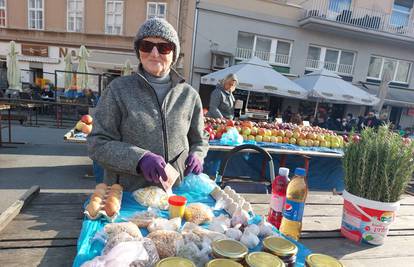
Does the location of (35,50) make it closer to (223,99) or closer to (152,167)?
(223,99)

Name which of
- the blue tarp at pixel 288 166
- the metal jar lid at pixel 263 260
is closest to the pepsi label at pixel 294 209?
the metal jar lid at pixel 263 260

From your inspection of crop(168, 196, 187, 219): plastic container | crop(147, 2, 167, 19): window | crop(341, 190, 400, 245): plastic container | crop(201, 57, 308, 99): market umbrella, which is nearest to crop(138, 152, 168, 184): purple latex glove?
crop(168, 196, 187, 219): plastic container

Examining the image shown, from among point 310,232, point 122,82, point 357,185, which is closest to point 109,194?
point 122,82

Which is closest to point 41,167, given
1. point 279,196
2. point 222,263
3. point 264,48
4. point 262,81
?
point 279,196

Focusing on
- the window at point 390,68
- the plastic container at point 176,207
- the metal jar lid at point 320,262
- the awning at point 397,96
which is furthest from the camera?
the window at point 390,68

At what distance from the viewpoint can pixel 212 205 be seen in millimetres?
1594

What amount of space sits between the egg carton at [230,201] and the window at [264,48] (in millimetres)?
12348

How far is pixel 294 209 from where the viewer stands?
53.2 inches

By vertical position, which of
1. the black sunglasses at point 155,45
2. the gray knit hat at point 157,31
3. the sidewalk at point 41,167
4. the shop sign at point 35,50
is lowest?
the sidewalk at point 41,167

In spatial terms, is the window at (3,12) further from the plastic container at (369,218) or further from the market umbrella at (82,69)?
the plastic container at (369,218)

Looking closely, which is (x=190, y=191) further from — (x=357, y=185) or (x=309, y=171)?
(x=309, y=171)

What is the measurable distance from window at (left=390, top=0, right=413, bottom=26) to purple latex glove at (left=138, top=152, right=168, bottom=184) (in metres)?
18.9

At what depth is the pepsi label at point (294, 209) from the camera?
1.34 meters

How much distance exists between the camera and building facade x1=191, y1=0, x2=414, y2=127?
12641 mm
